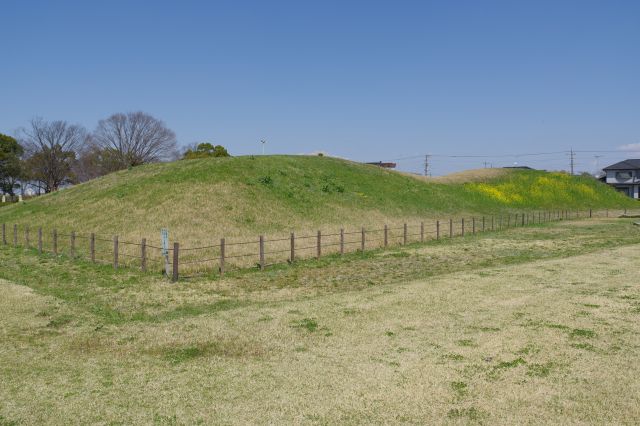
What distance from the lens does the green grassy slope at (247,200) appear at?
1382 inches

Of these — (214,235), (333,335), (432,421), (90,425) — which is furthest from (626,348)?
(214,235)

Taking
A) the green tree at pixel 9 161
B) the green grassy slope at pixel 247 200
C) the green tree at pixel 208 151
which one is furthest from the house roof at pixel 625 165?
the green tree at pixel 9 161

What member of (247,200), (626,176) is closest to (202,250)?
(247,200)

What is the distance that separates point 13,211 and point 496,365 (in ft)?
161

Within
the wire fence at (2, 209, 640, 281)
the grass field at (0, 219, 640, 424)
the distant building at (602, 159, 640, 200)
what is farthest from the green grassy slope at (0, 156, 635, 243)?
the distant building at (602, 159, 640, 200)

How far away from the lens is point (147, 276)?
2031 centimetres

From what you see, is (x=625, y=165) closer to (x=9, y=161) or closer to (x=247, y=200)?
(x=247, y=200)

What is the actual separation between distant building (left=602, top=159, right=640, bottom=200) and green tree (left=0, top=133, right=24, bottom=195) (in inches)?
4334

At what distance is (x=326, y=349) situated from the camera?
1062 cm

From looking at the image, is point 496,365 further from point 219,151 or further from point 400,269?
point 219,151

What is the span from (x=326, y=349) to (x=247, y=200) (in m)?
30.6

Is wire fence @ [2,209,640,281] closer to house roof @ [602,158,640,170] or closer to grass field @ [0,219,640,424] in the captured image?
grass field @ [0,219,640,424]

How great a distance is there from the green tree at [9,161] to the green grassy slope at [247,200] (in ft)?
110

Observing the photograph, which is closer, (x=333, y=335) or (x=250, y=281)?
(x=333, y=335)
